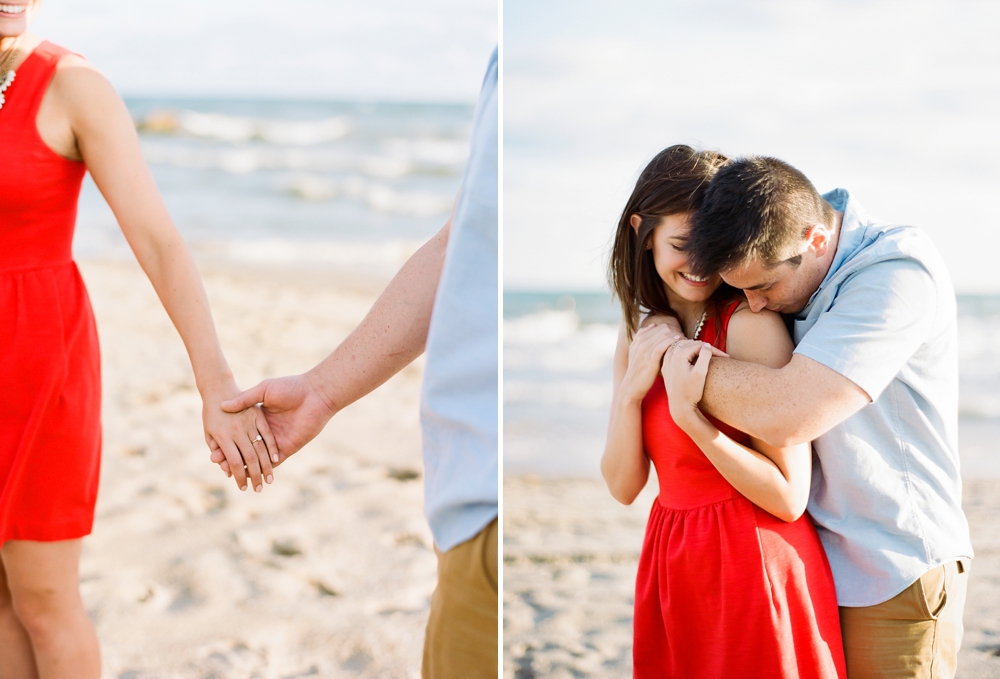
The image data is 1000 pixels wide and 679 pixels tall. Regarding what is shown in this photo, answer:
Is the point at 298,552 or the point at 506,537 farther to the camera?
the point at 506,537

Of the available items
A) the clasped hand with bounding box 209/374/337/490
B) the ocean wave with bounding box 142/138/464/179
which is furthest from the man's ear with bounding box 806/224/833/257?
the ocean wave with bounding box 142/138/464/179

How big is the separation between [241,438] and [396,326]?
55cm

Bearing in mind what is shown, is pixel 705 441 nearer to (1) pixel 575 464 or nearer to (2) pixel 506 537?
(2) pixel 506 537

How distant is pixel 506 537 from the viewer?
469 centimetres

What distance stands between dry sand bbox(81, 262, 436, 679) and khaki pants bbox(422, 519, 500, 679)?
1.66 meters

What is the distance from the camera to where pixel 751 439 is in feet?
5.50

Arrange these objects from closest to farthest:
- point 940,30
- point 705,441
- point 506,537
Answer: point 705,441
point 506,537
point 940,30

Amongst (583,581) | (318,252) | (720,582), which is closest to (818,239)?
(720,582)

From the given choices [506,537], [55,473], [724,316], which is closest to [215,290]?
[506,537]

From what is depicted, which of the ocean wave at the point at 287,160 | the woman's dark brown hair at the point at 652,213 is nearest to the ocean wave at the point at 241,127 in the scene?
the ocean wave at the point at 287,160

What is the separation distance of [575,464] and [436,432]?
546 cm

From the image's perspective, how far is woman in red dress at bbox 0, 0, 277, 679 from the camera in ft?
6.21

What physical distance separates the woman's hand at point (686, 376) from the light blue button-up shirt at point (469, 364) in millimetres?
533

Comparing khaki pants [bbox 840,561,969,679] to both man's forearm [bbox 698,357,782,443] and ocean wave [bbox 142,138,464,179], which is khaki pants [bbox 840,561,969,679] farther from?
ocean wave [bbox 142,138,464,179]
